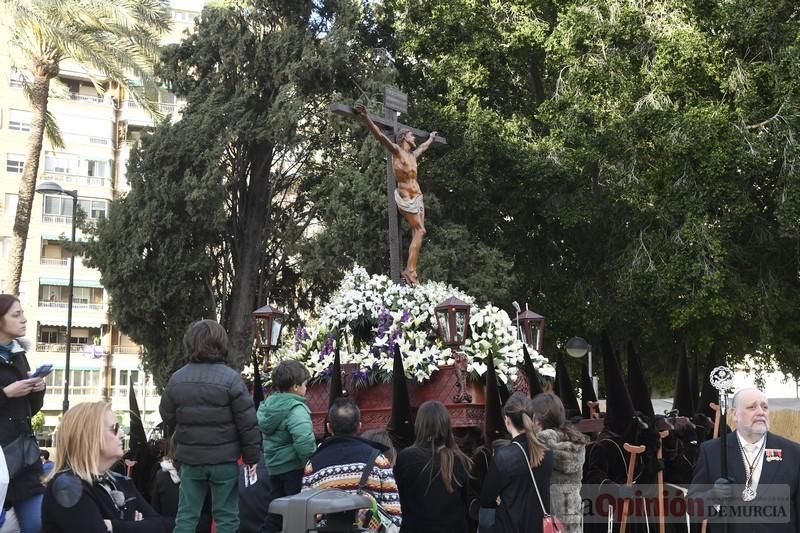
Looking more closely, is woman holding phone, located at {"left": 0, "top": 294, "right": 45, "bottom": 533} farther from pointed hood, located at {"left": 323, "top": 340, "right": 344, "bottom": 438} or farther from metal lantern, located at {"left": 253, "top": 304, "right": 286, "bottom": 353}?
metal lantern, located at {"left": 253, "top": 304, "right": 286, "bottom": 353}

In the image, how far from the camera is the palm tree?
25172mm

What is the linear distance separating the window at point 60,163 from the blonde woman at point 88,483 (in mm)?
55465

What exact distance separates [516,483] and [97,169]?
55.6 m

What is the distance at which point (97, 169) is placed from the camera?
58781 millimetres

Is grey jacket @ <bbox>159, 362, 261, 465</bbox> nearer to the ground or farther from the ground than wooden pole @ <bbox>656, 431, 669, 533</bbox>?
farther from the ground

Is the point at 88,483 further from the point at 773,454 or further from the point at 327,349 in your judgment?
the point at 327,349

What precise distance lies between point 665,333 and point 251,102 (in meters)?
11.7

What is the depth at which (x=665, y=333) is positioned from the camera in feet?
84.5

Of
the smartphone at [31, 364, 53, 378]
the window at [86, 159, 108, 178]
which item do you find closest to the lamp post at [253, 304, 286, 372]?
the smartphone at [31, 364, 53, 378]

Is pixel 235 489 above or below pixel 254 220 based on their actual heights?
below

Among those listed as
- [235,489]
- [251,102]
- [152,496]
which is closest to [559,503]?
[235,489]

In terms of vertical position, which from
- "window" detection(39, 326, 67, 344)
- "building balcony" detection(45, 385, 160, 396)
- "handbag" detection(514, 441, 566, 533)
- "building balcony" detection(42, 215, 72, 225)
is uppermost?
"building balcony" detection(42, 215, 72, 225)

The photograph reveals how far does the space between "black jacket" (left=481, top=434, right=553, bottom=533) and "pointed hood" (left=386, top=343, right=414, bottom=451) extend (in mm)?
2256

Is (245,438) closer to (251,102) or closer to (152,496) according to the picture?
(152,496)
